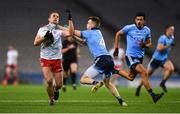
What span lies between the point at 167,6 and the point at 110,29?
3350 millimetres

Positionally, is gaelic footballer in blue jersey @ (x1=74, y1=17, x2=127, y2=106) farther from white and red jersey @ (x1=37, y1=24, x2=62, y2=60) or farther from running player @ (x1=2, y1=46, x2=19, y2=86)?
running player @ (x1=2, y1=46, x2=19, y2=86)

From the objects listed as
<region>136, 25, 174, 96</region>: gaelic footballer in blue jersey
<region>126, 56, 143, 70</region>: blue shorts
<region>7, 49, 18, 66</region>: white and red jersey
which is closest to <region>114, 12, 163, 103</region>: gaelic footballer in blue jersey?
<region>126, 56, 143, 70</region>: blue shorts

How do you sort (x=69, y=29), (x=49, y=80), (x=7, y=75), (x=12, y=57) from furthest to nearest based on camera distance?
(x=12, y=57)
(x=7, y=75)
(x=49, y=80)
(x=69, y=29)

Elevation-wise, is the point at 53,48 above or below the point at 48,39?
below

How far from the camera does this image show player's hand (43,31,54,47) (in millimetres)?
16406

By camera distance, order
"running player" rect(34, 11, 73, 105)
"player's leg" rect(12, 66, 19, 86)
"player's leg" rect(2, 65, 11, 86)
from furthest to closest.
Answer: "player's leg" rect(12, 66, 19, 86) < "player's leg" rect(2, 65, 11, 86) < "running player" rect(34, 11, 73, 105)

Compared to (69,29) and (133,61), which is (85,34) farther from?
(133,61)

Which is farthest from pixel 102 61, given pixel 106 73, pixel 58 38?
pixel 58 38

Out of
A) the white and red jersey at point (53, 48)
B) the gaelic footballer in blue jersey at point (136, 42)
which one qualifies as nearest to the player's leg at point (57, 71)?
the white and red jersey at point (53, 48)

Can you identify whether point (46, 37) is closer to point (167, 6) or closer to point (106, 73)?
point (106, 73)

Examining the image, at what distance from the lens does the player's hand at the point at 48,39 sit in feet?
53.8

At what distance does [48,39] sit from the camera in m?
16.6

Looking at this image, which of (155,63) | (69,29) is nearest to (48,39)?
(69,29)

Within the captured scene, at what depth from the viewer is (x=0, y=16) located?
124 feet
